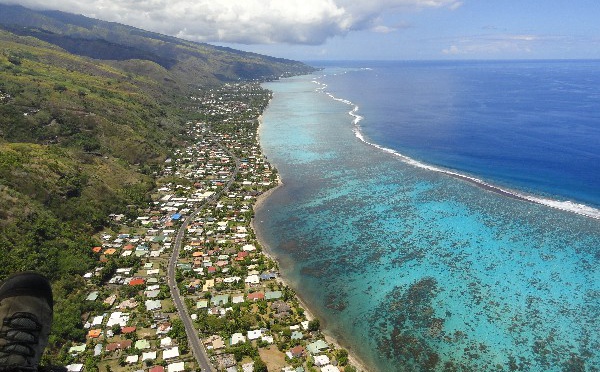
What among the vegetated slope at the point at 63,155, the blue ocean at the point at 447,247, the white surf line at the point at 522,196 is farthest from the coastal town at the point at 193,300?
the white surf line at the point at 522,196

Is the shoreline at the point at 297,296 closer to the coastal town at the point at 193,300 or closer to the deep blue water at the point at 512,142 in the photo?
the coastal town at the point at 193,300

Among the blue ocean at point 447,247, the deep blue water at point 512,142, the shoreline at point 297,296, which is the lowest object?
the shoreline at point 297,296

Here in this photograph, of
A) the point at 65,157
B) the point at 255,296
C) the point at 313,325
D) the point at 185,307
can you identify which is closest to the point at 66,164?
the point at 65,157

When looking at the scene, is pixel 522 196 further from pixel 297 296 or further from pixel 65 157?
pixel 65 157

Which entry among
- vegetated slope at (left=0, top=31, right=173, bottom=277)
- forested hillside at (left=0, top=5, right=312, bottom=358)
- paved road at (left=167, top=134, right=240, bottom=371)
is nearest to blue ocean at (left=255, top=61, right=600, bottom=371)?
paved road at (left=167, top=134, right=240, bottom=371)

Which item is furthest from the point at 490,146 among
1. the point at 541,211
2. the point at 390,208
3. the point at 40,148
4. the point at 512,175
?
the point at 40,148

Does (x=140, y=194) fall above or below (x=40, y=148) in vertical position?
below

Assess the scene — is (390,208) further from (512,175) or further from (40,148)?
(40,148)
